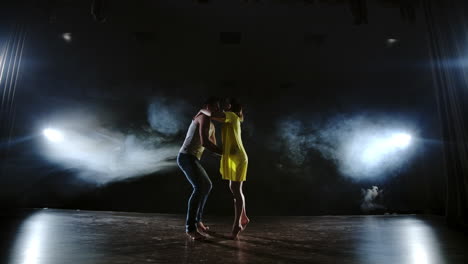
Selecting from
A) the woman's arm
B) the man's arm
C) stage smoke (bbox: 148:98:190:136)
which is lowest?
the man's arm

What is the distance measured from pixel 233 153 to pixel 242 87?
12.3 feet

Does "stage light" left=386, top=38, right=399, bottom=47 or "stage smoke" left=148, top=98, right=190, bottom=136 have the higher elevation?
"stage light" left=386, top=38, right=399, bottom=47

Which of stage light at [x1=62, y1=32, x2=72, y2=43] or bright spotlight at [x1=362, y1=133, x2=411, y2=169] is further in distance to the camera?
bright spotlight at [x1=362, y1=133, x2=411, y2=169]

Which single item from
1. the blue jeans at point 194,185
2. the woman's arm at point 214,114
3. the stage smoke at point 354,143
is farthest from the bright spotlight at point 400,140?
the blue jeans at point 194,185

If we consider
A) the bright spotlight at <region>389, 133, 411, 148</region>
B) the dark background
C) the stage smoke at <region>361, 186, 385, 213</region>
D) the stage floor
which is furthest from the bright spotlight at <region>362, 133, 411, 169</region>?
the stage floor

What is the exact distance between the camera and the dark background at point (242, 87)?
5195mm

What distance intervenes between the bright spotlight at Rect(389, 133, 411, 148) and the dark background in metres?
0.29

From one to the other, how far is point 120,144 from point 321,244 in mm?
4796

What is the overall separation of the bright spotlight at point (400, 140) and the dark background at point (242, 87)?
29 cm

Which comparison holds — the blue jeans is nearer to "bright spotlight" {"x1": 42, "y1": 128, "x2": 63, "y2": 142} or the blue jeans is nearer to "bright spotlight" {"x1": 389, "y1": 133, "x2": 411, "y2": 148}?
"bright spotlight" {"x1": 42, "y1": 128, "x2": 63, "y2": 142}

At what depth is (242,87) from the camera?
608cm

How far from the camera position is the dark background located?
205 inches

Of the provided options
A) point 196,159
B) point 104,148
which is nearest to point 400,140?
point 196,159

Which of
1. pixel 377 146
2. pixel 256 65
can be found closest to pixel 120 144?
pixel 256 65
